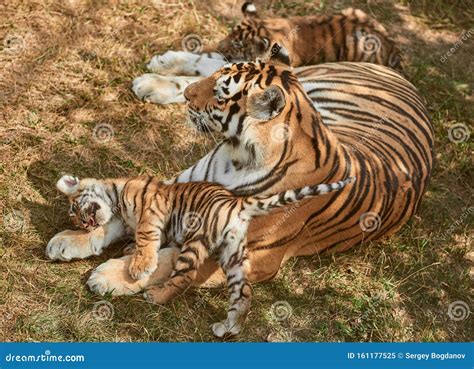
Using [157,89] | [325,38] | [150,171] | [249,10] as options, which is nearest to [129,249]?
[150,171]

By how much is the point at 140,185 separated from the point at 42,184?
28.6 inches

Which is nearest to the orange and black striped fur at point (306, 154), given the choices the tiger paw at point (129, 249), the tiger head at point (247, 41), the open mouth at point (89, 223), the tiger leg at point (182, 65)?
the tiger paw at point (129, 249)

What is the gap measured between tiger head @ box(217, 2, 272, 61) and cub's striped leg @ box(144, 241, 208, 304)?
2.03m

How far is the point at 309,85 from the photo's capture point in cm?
552

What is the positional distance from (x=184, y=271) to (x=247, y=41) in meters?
2.21

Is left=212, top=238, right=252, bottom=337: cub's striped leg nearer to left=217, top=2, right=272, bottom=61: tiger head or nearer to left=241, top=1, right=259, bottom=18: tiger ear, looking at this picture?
left=217, top=2, right=272, bottom=61: tiger head

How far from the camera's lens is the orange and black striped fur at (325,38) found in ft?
19.9

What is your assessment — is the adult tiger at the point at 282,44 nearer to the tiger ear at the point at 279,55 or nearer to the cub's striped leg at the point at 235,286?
the tiger ear at the point at 279,55

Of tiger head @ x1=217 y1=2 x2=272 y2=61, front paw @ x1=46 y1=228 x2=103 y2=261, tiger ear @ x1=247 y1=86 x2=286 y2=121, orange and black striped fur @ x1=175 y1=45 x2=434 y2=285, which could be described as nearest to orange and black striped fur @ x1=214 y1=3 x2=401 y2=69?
tiger head @ x1=217 y1=2 x2=272 y2=61

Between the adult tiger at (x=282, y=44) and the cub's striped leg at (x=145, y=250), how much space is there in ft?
4.90

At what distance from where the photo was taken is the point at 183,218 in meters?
4.51

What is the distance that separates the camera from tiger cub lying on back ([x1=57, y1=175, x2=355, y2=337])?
4.22 meters

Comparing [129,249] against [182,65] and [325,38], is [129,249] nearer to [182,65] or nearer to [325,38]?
[182,65]

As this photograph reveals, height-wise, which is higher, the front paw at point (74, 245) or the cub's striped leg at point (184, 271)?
the cub's striped leg at point (184, 271)
